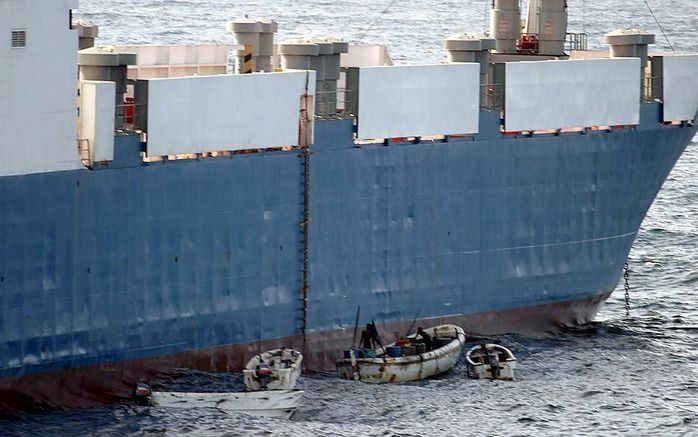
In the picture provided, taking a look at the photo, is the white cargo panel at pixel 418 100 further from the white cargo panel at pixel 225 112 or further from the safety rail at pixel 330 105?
the white cargo panel at pixel 225 112

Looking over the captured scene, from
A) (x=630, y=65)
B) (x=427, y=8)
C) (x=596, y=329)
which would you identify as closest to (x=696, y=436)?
(x=596, y=329)

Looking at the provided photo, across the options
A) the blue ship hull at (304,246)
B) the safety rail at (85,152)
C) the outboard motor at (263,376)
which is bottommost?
the outboard motor at (263,376)

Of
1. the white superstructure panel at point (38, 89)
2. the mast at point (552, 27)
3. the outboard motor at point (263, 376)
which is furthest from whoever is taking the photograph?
the mast at point (552, 27)

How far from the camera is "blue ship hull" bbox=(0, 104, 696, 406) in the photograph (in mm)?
31219

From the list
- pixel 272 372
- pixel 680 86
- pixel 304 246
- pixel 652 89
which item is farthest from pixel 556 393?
pixel 680 86

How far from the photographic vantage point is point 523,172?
3922 centimetres

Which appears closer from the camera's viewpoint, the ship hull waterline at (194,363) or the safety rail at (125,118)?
the ship hull waterline at (194,363)

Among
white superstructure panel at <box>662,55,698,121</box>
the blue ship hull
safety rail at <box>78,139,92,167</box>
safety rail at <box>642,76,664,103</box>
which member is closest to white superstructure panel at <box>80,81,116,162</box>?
safety rail at <box>78,139,92,167</box>

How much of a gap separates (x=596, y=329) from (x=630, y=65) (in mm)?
7532

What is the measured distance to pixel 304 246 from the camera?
3538 centimetres

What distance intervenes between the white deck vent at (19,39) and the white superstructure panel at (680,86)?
19.5m

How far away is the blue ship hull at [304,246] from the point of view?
3122cm

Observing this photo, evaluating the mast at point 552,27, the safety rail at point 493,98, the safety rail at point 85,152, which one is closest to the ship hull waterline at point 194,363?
the safety rail at point 85,152

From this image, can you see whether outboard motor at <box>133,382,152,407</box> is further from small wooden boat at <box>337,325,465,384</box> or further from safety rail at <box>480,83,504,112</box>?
safety rail at <box>480,83,504,112</box>
